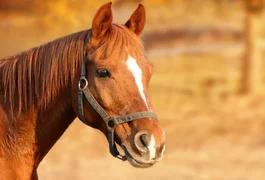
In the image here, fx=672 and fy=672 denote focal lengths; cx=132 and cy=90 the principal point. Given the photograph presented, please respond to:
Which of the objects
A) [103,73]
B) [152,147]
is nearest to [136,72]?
[103,73]

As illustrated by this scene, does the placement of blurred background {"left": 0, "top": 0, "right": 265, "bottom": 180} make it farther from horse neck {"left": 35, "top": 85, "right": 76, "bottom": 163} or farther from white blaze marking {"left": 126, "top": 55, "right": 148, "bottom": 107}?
white blaze marking {"left": 126, "top": 55, "right": 148, "bottom": 107}

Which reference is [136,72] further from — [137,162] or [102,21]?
[137,162]

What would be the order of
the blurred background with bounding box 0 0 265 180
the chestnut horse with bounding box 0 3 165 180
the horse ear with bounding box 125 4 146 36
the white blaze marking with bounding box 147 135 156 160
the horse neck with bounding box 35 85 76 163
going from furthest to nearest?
the blurred background with bounding box 0 0 265 180, the horse ear with bounding box 125 4 146 36, the horse neck with bounding box 35 85 76 163, the chestnut horse with bounding box 0 3 165 180, the white blaze marking with bounding box 147 135 156 160

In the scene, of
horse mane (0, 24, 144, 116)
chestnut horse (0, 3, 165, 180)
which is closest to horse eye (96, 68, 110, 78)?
chestnut horse (0, 3, 165, 180)

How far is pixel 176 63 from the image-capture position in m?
21.8

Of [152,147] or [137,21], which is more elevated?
[137,21]

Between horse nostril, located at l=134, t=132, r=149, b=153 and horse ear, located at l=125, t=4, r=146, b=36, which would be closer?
horse nostril, located at l=134, t=132, r=149, b=153

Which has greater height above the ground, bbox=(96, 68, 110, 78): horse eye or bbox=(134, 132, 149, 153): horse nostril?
bbox=(96, 68, 110, 78): horse eye

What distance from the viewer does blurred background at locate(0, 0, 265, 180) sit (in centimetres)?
1133

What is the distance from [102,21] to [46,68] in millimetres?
451

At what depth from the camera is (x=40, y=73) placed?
4.16 m

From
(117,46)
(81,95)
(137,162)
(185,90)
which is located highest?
(185,90)

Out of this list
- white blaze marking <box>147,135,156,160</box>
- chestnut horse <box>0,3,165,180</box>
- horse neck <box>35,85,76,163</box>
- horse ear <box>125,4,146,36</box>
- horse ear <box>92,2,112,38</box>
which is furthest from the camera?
horse ear <box>125,4,146,36</box>

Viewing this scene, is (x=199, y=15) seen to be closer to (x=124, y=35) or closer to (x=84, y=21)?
(x=84, y=21)
